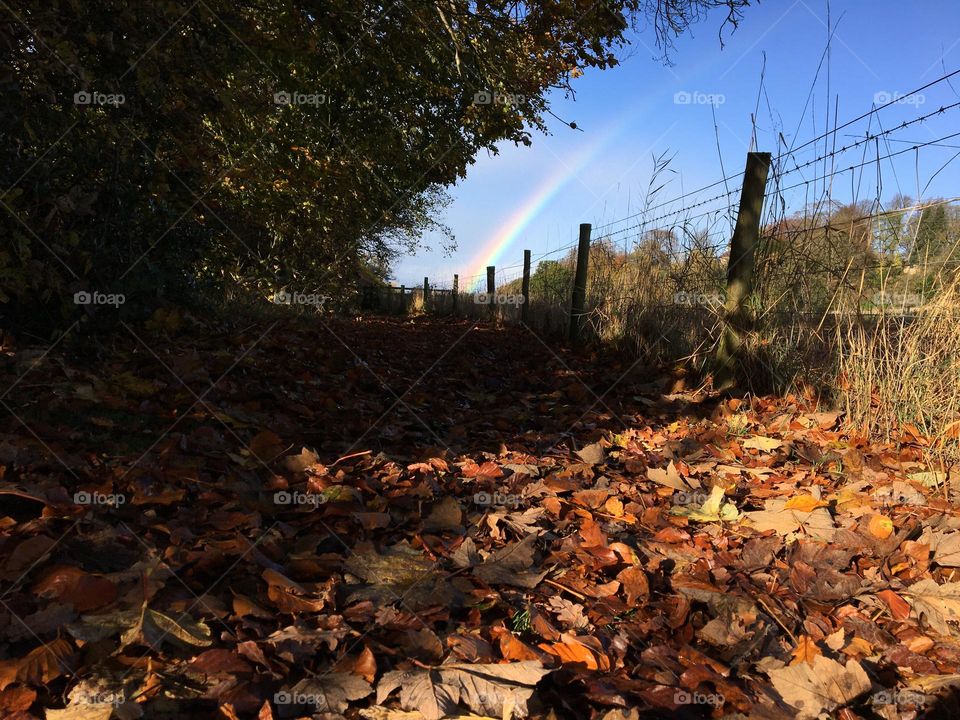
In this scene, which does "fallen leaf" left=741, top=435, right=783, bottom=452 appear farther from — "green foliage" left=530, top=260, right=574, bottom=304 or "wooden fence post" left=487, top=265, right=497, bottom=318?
"wooden fence post" left=487, top=265, right=497, bottom=318

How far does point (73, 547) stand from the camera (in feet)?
6.46

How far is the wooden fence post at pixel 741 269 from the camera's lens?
4.79 meters

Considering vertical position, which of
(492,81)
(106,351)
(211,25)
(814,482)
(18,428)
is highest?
(492,81)

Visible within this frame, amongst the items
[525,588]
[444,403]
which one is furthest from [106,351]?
[525,588]

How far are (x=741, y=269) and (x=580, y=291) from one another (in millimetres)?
3439

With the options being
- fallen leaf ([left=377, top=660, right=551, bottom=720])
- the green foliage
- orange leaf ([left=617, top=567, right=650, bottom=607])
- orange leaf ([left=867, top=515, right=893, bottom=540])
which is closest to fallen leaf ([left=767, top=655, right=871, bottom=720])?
orange leaf ([left=617, top=567, right=650, bottom=607])

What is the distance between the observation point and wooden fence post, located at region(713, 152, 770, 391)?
15.7ft

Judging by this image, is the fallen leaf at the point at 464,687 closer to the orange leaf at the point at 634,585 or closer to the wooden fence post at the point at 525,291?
the orange leaf at the point at 634,585

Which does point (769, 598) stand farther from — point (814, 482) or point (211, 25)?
point (211, 25)

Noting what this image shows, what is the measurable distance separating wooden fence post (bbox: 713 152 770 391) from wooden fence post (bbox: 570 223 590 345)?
3007 mm

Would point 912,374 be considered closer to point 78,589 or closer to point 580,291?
point 78,589

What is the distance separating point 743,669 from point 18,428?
3117 millimetres

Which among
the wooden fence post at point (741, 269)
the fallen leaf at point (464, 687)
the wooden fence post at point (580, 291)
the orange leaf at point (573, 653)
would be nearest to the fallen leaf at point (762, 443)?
the wooden fence post at point (741, 269)

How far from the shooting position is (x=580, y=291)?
26.7ft
